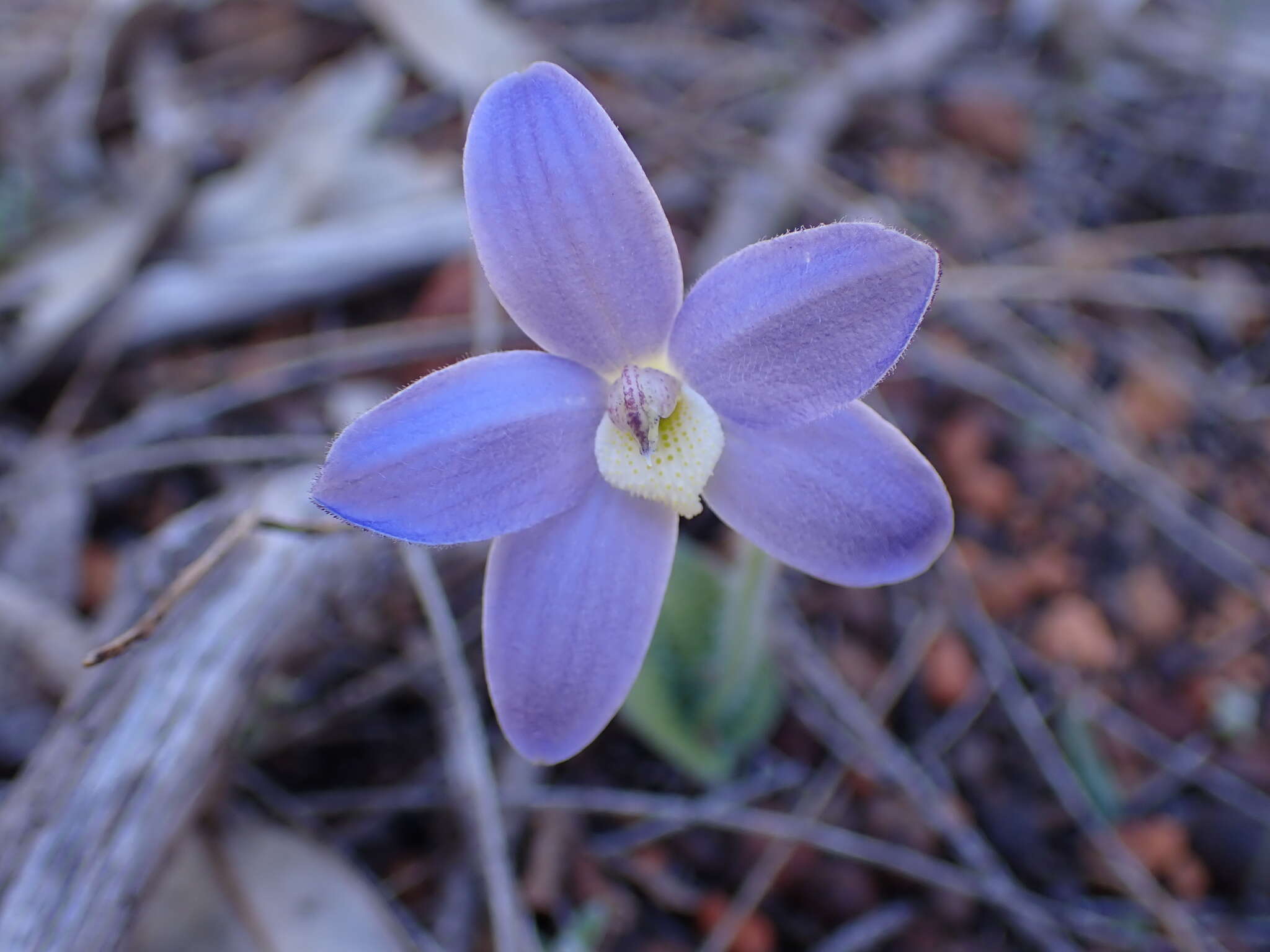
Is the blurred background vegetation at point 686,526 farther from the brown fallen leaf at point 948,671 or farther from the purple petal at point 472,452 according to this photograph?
the purple petal at point 472,452

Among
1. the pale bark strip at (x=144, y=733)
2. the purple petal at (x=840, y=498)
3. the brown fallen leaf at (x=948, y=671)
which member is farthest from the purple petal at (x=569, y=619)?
the brown fallen leaf at (x=948, y=671)

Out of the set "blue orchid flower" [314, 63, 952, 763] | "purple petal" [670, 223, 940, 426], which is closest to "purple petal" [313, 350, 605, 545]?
→ "blue orchid flower" [314, 63, 952, 763]

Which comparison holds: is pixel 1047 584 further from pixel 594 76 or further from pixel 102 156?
pixel 102 156

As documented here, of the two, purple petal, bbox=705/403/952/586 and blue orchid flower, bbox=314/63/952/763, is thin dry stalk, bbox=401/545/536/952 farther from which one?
purple petal, bbox=705/403/952/586

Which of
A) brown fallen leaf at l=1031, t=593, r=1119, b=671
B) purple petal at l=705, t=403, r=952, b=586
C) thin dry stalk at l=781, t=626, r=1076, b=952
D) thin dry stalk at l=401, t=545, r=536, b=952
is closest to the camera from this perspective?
purple petal at l=705, t=403, r=952, b=586

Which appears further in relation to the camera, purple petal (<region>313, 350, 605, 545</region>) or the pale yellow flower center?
the pale yellow flower center

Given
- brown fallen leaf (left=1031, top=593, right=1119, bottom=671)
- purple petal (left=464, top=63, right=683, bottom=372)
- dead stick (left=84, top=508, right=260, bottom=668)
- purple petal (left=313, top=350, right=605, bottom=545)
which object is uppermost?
purple petal (left=464, top=63, right=683, bottom=372)

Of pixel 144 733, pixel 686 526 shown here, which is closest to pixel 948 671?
pixel 686 526
